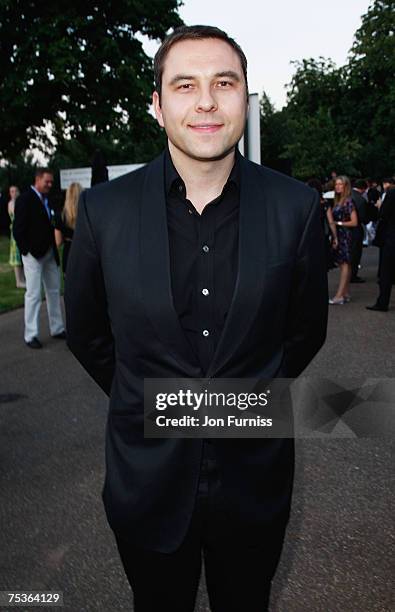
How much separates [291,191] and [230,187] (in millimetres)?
174

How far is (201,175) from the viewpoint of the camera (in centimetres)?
167

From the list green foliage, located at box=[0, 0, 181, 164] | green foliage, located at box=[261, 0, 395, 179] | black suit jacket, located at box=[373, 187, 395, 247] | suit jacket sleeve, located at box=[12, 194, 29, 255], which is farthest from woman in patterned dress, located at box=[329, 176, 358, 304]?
green foliage, located at box=[261, 0, 395, 179]

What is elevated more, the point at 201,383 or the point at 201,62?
the point at 201,62

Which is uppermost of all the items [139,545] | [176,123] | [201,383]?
[176,123]

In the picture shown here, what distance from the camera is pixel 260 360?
169 centimetres

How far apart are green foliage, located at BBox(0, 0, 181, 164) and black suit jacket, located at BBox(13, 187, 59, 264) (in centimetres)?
1863

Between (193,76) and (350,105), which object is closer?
(193,76)

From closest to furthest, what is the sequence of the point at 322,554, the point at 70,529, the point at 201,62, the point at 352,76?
the point at 201,62
the point at 322,554
the point at 70,529
the point at 352,76

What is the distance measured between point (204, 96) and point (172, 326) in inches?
23.4

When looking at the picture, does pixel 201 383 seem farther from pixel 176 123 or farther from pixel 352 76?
pixel 352 76

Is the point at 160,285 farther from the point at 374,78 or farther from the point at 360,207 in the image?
the point at 374,78

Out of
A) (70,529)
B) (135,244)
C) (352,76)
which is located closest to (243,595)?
(135,244)

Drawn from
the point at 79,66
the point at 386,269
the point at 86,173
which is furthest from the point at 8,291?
the point at 79,66

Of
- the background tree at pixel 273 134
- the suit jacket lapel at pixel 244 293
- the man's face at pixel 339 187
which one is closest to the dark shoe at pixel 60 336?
the man's face at pixel 339 187
